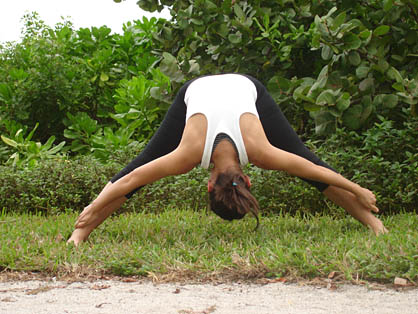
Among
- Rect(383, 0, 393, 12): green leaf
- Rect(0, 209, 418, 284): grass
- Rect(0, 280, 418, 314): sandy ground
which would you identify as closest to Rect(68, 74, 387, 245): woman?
Rect(0, 209, 418, 284): grass

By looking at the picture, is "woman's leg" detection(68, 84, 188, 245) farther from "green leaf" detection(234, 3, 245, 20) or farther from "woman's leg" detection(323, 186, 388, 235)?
"green leaf" detection(234, 3, 245, 20)

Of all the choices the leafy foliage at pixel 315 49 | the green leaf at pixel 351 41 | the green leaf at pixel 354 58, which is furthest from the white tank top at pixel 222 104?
the green leaf at pixel 354 58

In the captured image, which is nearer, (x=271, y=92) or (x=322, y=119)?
(x=322, y=119)

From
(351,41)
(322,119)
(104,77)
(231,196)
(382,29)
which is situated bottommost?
(231,196)

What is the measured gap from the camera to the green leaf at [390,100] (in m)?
4.89

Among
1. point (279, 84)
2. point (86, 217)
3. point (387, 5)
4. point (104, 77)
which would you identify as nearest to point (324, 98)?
point (279, 84)

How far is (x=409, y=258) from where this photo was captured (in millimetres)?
3119

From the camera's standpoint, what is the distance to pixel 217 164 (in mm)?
3525

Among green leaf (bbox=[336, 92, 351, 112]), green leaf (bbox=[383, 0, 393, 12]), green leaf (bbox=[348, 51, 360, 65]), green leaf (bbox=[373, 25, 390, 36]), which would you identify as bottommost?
green leaf (bbox=[336, 92, 351, 112])

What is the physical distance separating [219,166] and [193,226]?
1.15 m

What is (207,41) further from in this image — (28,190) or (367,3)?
(28,190)

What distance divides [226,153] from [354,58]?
6.80 feet

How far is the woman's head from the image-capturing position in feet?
11.2

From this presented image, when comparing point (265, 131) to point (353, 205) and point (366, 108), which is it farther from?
point (366, 108)
